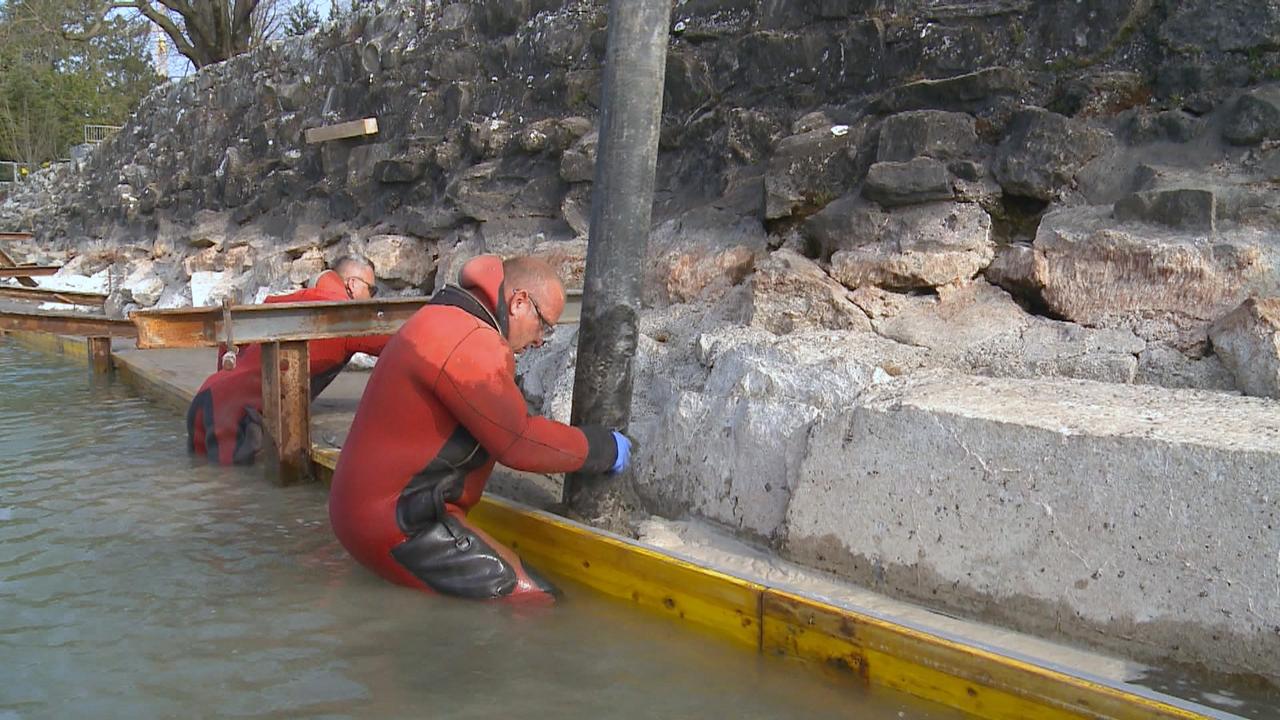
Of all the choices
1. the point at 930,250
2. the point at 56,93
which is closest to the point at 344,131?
the point at 930,250

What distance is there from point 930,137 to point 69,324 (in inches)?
276

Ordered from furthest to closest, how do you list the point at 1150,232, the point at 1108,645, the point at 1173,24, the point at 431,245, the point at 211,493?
the point at 431,245, the point at 211,493, the point at 1173,24, the point at 1150,232, the point at 1108,645

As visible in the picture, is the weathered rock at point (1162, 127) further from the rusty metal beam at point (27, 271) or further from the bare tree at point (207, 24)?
the bare tree at point (207, 24)

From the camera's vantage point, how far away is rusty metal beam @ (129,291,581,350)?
529 cm

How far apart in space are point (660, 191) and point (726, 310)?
1.83m

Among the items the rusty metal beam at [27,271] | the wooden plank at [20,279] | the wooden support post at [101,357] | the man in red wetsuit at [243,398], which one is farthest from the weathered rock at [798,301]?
the wooden plank at [20,279]

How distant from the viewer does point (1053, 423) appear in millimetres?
3363

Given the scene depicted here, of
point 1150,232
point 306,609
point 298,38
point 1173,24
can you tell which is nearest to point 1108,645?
point 1150,232

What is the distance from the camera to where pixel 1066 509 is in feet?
10.6

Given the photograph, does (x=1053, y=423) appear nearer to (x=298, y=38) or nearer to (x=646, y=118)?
(x=646, y=118)

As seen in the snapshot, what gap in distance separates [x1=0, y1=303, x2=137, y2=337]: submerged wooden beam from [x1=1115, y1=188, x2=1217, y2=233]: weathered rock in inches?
291

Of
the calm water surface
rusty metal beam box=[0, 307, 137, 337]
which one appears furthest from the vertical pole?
rusty metal beam box=[0, 307, 137, 337]

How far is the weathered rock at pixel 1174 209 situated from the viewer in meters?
4.46

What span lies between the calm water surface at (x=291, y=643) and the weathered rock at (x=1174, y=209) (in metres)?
2.70
